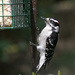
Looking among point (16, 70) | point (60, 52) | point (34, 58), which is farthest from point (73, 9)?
point (34, 58)

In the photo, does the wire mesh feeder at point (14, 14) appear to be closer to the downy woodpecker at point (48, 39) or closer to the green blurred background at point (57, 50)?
the downy woodpecker at point (48, 39)

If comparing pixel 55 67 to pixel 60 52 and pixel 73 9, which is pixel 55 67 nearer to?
pixel 60 52

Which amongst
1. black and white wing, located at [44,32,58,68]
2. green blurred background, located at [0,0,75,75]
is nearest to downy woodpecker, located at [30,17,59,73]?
black and white wing, located at [44,32,58,68]

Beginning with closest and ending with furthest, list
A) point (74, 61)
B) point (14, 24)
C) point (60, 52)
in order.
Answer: point (14, 24) < point (74, 61) < point (60, 52)

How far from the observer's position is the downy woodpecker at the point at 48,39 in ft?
18.0

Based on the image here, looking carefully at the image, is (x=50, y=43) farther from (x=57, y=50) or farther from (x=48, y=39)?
(x=57, y=50)

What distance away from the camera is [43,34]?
5480mm

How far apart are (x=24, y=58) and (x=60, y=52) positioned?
156 cm

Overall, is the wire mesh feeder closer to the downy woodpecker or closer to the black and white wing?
the downy woodpecker

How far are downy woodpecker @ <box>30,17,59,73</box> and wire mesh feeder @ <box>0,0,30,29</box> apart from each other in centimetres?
40

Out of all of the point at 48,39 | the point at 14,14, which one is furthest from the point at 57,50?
the point at 14,14

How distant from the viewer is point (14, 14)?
527 centimetres

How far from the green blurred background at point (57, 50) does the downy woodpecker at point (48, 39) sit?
187 centimetres

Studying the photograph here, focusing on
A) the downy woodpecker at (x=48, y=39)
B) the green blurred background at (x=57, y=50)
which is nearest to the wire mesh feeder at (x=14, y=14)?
the downy woodpecker at (x=48, y=39)
